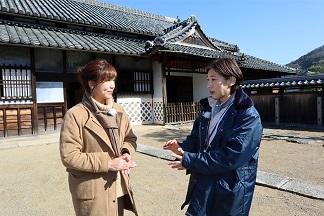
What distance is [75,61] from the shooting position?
33.9 feet

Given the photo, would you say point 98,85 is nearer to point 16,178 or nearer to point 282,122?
point 16,178

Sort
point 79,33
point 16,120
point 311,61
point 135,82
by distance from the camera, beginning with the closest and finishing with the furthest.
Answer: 1. point 16,120
2. point 79,33
3. point 135,82
4. point 311,61

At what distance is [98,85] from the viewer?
5.99 ft

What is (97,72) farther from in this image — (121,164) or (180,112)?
(180,112)

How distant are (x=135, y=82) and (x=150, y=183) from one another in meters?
8.27

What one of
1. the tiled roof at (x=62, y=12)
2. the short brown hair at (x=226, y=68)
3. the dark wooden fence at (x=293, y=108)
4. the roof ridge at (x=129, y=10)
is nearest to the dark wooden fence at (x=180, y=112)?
the dark wooden fence at (x=293, y=108)

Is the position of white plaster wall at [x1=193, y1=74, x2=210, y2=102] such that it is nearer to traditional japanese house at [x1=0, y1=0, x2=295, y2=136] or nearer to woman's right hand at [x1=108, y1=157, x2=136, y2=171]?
traditional japanese house at [x1=0, y1=0, x2=295, y2=136]

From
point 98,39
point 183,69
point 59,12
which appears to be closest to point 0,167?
point 98,39

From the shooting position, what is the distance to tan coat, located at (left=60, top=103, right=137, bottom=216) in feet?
5.40

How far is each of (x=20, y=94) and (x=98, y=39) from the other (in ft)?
13.9

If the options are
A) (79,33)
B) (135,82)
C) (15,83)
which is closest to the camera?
(15,83)

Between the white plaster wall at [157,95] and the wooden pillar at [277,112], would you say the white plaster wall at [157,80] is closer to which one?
the white plaster wall at [157,95]

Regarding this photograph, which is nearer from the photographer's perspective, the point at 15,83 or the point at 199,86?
the point at 15,83

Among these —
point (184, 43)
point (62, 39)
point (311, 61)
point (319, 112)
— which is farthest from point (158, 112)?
point (311, 61)
